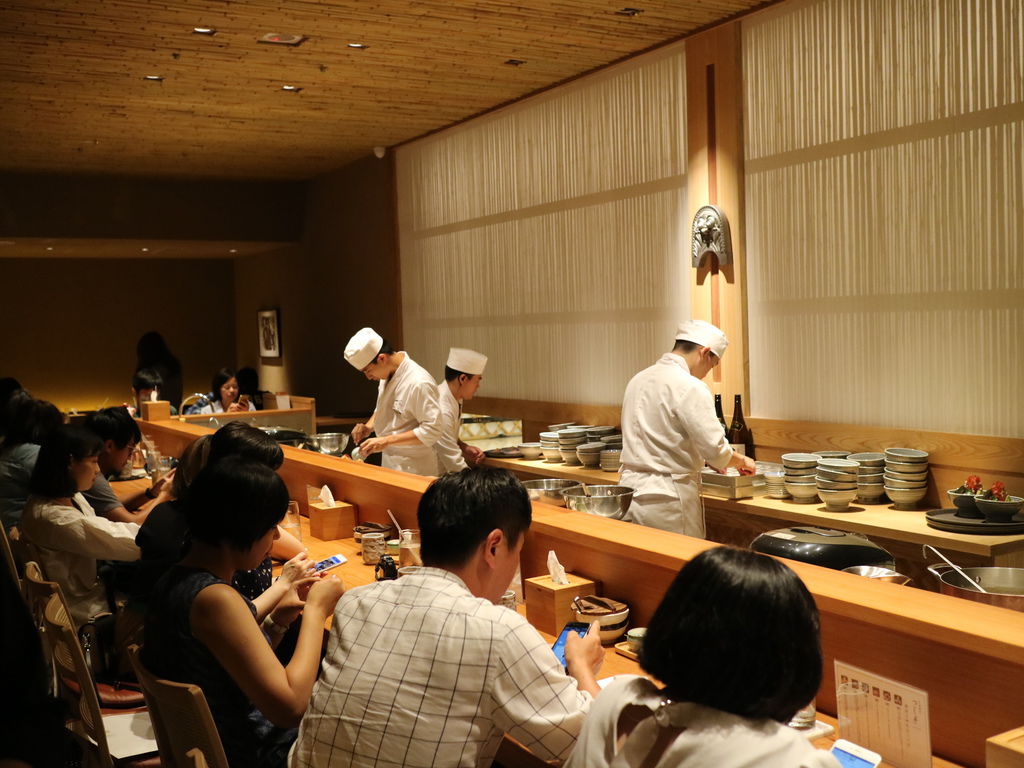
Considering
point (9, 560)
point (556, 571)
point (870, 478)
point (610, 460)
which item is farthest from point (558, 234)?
point (9, 560)

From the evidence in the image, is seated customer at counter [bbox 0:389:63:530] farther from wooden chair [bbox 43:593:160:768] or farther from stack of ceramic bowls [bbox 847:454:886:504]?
stack of ceramic bowls [bbox 847:454:886:504]

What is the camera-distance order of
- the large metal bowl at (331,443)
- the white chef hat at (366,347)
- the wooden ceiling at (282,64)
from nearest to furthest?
the wooden ceiling at (282,64), the white chef hat at (366,347), the large metal bowl at (331,443)

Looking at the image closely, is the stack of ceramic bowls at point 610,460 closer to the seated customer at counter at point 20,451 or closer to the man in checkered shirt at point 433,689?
the seated customer at counter at point 20,451

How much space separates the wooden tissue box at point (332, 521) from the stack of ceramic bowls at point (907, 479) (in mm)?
2087

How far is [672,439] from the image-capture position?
12.8ft

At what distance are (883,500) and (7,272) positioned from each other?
1055cm

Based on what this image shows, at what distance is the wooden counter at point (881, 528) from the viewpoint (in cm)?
324

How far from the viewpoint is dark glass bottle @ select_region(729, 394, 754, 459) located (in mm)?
4727

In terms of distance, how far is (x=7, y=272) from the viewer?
447 inches

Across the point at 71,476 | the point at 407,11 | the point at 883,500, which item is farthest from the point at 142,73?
the point at 883,500

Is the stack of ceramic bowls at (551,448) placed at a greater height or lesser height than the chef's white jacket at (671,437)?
lesser

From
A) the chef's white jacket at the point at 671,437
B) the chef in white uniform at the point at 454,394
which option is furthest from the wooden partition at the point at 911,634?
the chef in white uniform at the point at 454,394

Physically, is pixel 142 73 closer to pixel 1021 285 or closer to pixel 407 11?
pixel 407 11

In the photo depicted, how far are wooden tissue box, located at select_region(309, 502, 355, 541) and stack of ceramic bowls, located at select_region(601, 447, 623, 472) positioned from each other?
1720 mm
